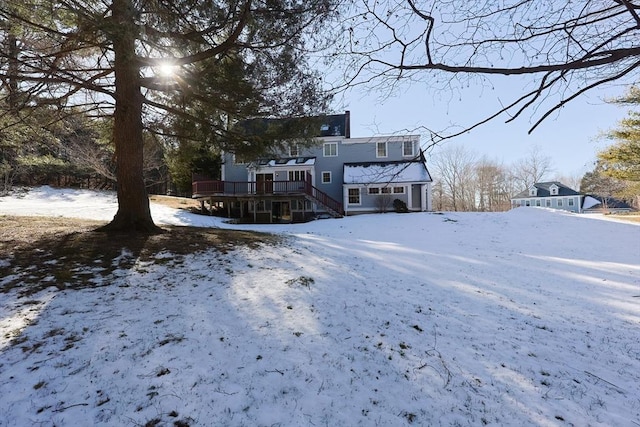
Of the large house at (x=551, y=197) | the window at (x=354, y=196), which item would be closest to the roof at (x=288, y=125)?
the window at (x=354, y=196)

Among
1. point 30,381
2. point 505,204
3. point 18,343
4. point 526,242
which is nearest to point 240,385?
point 30,381

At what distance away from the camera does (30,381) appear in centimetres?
258

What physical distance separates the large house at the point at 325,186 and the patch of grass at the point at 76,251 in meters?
10.7

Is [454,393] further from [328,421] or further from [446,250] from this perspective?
[446,250]

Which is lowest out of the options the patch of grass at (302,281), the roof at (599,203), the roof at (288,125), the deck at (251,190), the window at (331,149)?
the patch of grass at (302,281)

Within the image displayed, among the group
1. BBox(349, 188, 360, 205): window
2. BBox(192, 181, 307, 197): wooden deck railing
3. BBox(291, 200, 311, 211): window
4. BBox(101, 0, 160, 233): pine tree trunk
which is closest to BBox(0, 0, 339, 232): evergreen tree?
BBox(101, 0, 160, 233): pine tree trunk

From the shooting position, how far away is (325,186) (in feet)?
77.5

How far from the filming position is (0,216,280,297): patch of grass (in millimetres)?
4629

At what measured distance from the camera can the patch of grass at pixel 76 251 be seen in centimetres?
463

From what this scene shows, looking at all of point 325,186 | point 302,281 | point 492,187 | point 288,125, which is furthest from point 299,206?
point 492,187

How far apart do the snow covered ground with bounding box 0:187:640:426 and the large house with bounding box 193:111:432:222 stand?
12878 mm

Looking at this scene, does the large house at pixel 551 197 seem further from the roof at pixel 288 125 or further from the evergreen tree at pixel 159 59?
the evergreen tree at pixel 159 59

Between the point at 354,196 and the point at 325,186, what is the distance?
248 centimetres

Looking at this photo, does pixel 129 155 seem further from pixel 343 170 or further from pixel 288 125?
pixel 343 170
